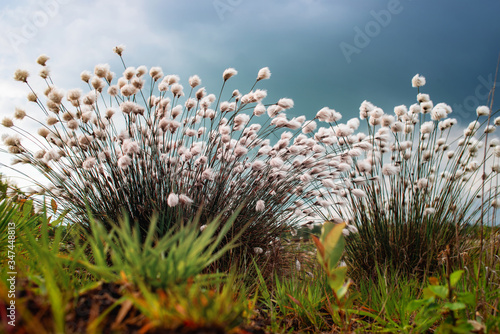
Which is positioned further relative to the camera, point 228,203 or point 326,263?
point 228,203

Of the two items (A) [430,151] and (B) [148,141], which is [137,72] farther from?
(A) [430,151]

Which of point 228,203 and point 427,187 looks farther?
point 427,187

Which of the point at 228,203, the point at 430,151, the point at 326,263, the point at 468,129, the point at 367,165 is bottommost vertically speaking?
the point at 326,263

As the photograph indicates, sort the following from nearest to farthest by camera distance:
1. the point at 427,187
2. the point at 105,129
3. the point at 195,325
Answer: the point at 195,325 < the point at 105,129 < the point at 427,187

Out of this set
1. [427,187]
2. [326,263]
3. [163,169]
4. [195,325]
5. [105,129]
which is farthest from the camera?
[427,187]

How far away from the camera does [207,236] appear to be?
44.1 inches

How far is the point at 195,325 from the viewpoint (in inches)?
32.2

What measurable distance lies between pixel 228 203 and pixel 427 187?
212cm

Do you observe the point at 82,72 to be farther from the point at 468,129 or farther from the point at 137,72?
the point at 468,129

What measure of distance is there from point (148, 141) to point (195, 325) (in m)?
2.57

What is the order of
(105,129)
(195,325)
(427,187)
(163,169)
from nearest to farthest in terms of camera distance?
(195,325)
(163,169)
(105,129)
(427,187)

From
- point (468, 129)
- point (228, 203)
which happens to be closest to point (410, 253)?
point (468, 129)

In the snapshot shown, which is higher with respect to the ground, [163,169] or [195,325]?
[163,169]

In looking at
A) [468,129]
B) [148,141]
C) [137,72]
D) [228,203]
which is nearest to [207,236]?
[228,203]
